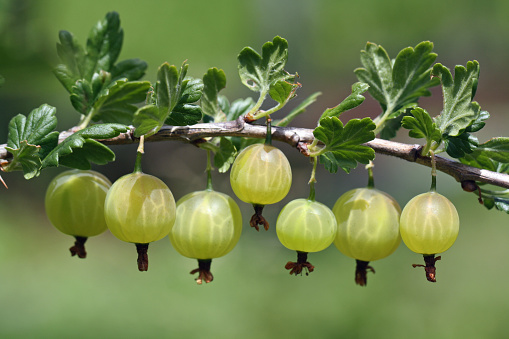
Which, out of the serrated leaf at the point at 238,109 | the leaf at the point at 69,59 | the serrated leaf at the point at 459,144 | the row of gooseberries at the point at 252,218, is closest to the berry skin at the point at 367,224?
the row of gooseberries at the point at 252,218

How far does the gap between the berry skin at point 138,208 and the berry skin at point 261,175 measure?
101mm

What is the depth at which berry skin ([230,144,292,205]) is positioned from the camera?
0.59 m

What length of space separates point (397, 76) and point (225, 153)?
11.3 inches

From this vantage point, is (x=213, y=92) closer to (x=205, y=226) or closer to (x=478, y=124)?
(x=205, y=226)

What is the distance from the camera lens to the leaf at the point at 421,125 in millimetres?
583

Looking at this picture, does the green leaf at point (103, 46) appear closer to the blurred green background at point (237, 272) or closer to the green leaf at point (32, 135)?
the green leaf at point (32, 135)

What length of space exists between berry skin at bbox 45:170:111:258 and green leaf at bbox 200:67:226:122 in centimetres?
21

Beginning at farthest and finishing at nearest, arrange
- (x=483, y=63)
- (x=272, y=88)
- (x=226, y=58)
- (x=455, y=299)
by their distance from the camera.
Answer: (x=226, y=58), (x=483, y=63), (x=455, y=299), (x=272, y=88)

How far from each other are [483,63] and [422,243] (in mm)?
7565

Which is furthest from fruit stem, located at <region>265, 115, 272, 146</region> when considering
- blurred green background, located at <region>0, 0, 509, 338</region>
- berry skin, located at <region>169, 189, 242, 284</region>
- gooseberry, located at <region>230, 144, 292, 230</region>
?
blurred green background, located at <region>0, 0, 509, 338</region>

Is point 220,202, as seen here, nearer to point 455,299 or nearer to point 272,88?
point 272,88

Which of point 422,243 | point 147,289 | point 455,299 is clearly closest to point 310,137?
point 422,243

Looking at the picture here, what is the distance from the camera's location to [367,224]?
667 mm

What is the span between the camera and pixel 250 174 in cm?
60
